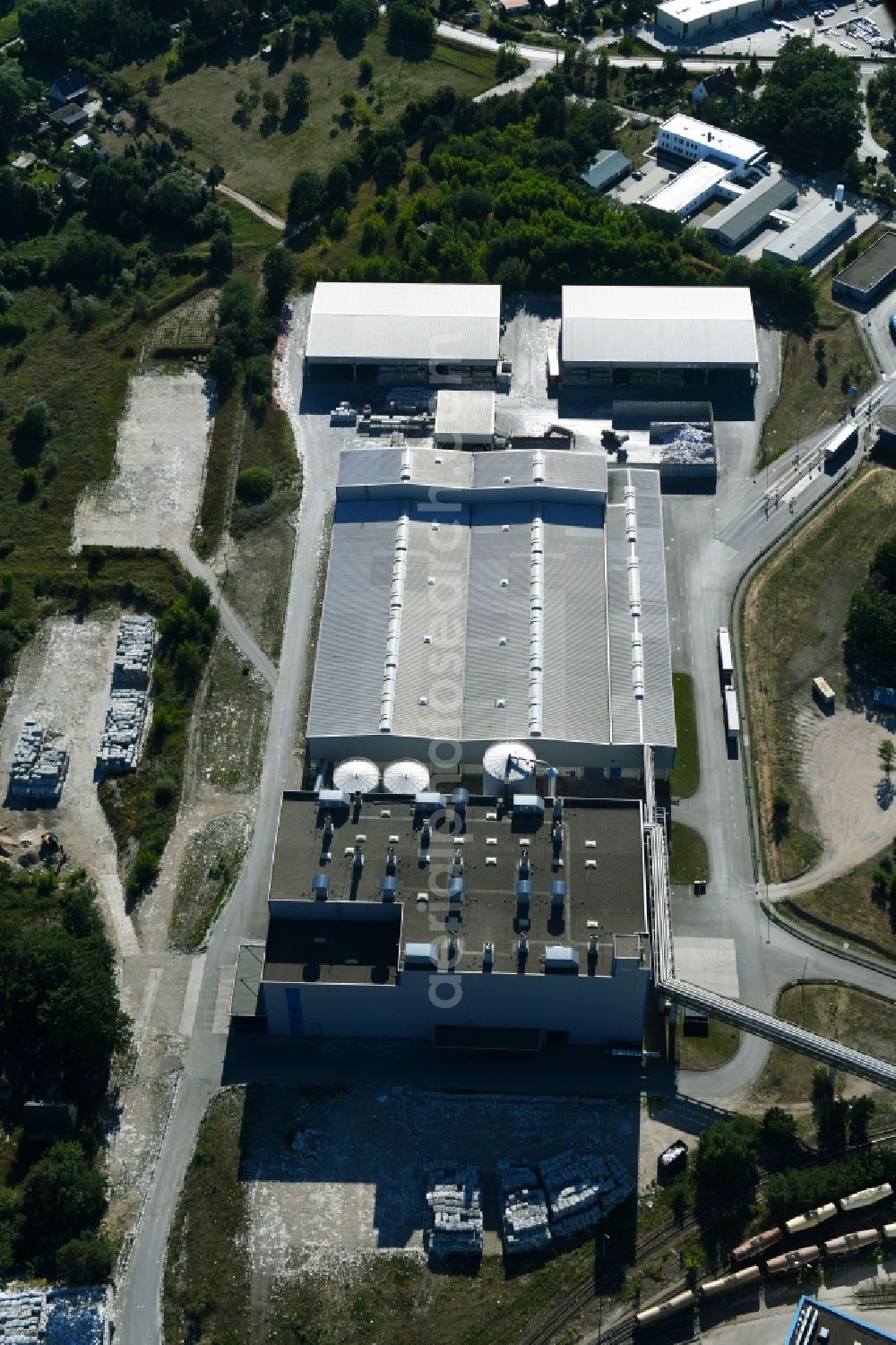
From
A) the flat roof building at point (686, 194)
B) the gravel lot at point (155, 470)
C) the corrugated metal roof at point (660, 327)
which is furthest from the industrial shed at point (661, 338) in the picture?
→ the gravel lot at point (155, 470)

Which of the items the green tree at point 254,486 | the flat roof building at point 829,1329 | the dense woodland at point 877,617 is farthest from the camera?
the green tree at point 254,486

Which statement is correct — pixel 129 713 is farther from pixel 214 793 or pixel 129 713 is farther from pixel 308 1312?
pixel 308 1312

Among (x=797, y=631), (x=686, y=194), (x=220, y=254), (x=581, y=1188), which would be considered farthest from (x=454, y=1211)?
(x=686, y=194)

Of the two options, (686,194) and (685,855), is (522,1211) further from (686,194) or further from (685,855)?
(686,194)

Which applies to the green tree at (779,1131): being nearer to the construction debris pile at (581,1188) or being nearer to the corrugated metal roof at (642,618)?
the construction debris pile at (581,1188)

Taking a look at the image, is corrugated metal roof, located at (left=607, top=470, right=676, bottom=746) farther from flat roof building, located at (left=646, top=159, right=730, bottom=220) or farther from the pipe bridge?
flat roof building, located at (left=646, top=159, right=730, bottom=220)

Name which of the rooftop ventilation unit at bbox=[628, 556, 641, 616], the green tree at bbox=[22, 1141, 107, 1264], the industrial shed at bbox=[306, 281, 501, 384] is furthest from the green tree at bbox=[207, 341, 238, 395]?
the green tree at bbox=[22, 1141, 107, 1264]
